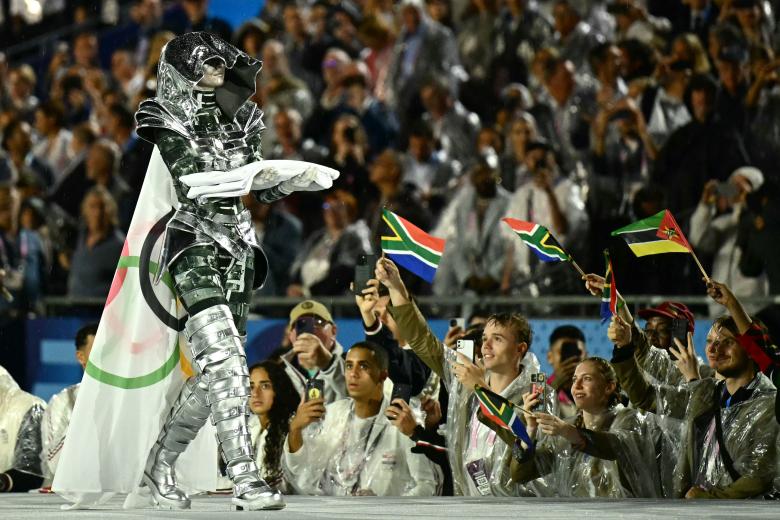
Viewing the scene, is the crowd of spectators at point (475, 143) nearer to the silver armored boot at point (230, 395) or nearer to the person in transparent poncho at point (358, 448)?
the person in transparent poncho at point (358, 448)

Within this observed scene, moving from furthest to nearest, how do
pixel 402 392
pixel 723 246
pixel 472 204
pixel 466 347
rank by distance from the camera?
pixel 472 204 < pixel 723 246 < pixel 402 392 < pixel 466 347

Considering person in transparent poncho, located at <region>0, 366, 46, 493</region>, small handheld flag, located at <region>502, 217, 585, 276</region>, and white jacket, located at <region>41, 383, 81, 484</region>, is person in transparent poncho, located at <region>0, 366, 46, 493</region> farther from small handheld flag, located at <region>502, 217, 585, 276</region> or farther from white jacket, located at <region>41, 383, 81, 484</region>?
small handheld flag, located at <region>502, 217, 585, 276</region>

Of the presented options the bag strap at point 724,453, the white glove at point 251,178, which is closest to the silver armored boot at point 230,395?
the white glove at point 251,178

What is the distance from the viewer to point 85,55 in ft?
52.4

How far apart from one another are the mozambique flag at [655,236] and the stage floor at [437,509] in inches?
56.5

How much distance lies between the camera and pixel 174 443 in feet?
20.0

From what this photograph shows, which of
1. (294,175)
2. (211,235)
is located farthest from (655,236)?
(211,235)

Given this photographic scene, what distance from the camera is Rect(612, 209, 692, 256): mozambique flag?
723 centimetres

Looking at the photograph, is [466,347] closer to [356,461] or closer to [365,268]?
[365,268]

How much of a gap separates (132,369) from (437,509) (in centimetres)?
153

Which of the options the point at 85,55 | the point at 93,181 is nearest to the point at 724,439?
the point at 93,181

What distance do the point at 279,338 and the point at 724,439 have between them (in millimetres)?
4080

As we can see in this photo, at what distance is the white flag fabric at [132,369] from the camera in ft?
20.2

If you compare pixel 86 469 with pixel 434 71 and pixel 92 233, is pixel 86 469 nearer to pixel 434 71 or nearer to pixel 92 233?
pixel 92 233
